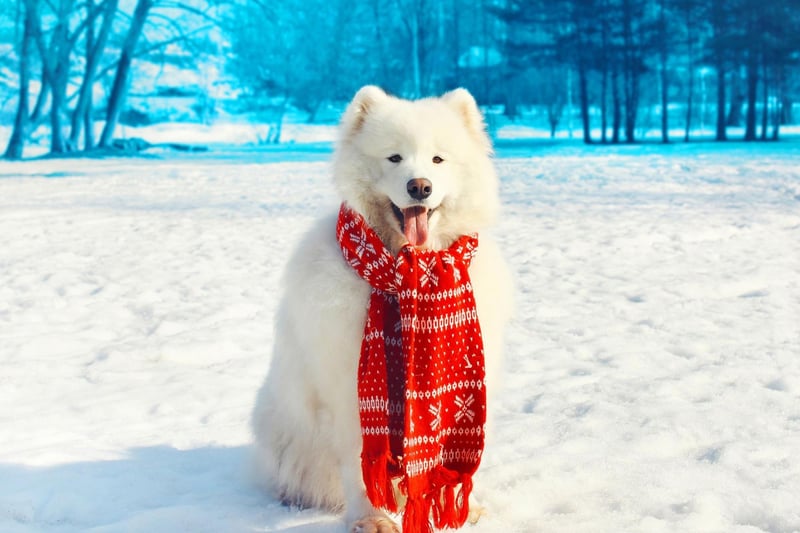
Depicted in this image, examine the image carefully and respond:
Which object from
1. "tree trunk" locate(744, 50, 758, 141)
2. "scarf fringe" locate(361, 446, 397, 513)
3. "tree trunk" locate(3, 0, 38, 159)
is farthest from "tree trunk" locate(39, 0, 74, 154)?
"scarf fringe" locate(361, 446, 397, 513)

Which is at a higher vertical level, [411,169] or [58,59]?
[58,59]

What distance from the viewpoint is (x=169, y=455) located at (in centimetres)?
307

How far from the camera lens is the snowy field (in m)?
2.54

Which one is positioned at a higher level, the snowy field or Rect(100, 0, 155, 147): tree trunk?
Rect(100, 0, 155, 147): tree trunk

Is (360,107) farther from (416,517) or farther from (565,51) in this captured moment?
(565,51)

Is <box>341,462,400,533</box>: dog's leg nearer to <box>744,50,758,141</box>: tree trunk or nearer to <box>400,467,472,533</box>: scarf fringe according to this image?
<box>400,467,472,533</box>: scarf fringe

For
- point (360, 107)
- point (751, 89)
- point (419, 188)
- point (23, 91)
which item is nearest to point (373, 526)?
point (419, 188)

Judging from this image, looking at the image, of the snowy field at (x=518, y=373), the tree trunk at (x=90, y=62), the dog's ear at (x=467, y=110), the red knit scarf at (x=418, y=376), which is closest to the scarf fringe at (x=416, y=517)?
the red knit scarf at (x=418, y=376)

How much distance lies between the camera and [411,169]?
2.30 meters

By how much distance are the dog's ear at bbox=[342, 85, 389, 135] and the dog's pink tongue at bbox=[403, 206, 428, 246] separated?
13.7 inches

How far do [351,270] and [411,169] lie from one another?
0.37 m

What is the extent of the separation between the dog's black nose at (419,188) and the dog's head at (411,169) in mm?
26

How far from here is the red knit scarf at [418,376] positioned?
2.27 meters

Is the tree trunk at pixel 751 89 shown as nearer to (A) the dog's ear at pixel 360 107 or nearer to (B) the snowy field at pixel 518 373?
(B) the snowy field at pixel 518 373
